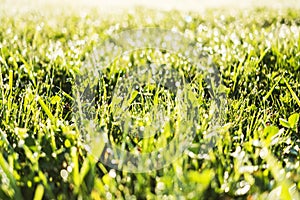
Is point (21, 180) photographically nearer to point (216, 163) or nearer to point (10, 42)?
point (216, 163)

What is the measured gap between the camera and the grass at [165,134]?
1.20 metres

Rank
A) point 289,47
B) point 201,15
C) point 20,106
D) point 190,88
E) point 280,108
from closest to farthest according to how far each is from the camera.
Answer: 1. point 20,106
2. point 280,108
3. point 190,88
4. point 289,47
5. point 201,15

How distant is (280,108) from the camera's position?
1.75 metres

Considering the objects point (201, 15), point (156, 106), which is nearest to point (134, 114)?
point (156, 106)

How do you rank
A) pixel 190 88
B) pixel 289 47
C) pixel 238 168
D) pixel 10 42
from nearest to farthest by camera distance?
pixel 238 168, pixel 190 88, pixel 289 47, pixel 10 42

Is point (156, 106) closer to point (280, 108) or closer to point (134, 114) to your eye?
point (134, 114)

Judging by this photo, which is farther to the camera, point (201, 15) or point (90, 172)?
point (201, 15)

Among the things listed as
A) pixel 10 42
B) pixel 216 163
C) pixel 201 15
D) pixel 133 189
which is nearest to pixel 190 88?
pixel 216 163

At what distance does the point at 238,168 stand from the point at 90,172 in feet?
1.32

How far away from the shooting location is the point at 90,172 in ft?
3.99

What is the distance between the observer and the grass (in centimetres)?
120

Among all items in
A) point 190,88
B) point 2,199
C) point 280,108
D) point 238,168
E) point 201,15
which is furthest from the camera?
point 201,15

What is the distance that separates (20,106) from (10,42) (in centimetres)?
126

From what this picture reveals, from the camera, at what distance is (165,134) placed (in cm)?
138
